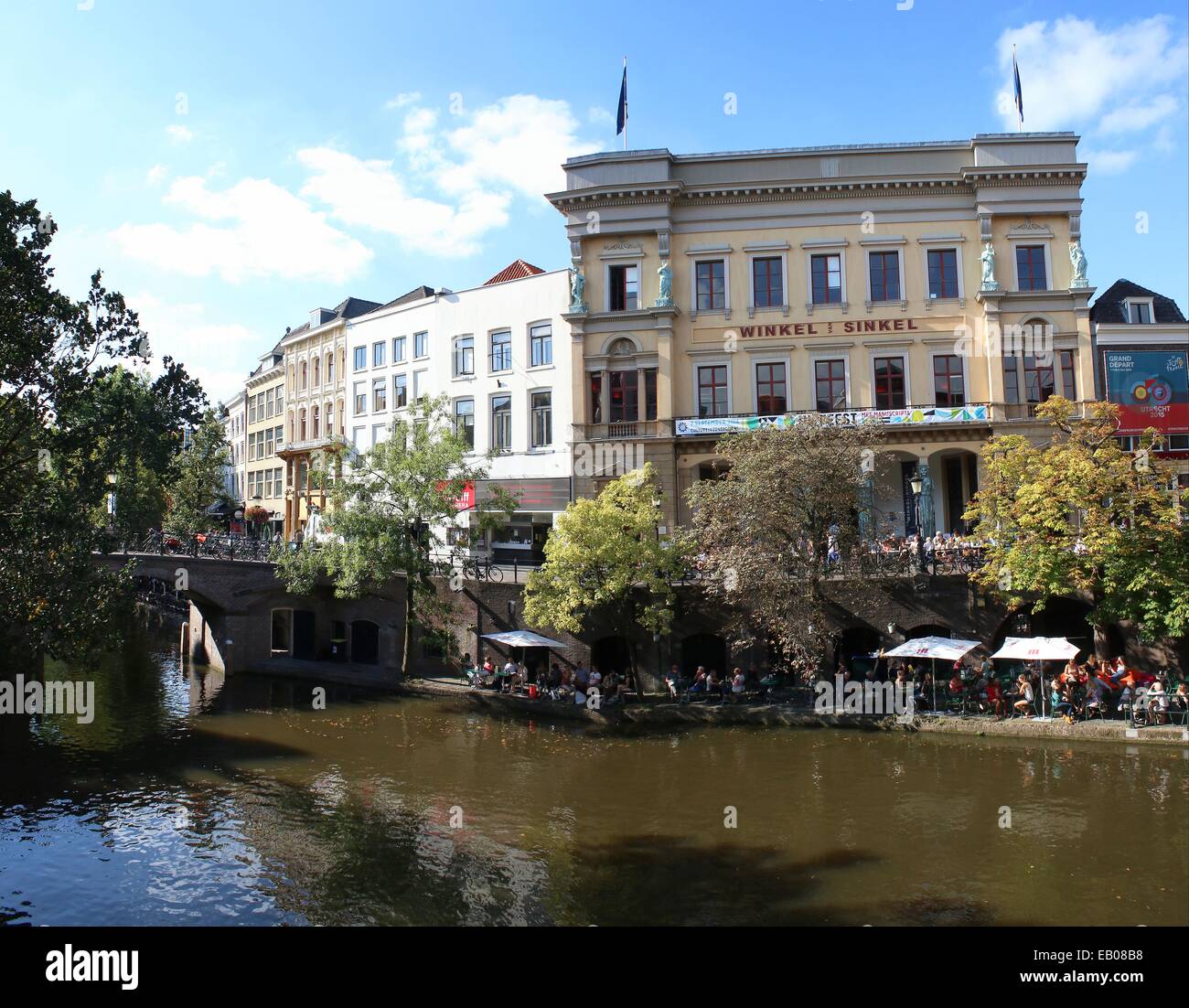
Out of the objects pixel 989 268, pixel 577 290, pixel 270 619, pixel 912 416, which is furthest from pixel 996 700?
pixel 270 619

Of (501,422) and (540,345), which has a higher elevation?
(540,345)

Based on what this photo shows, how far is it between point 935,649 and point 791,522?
18.9ft

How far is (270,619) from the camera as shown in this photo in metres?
40.3

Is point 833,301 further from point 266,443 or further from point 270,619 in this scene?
point 266,443

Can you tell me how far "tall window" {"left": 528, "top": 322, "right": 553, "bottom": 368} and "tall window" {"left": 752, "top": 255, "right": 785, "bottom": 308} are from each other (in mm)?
10261

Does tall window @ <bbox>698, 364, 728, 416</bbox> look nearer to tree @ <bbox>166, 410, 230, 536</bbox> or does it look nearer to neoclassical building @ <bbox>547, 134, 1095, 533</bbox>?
neoclassical building @ <bbox>547, 134, 1095, 533</bbox>

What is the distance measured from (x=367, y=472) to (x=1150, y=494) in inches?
1027

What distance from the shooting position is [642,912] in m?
13.9

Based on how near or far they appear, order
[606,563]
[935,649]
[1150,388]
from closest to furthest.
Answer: [935,649] < [606,563] < [1150,388]

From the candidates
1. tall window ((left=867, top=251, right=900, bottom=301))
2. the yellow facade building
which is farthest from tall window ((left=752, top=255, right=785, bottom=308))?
the yellow facade building

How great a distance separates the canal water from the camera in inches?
559

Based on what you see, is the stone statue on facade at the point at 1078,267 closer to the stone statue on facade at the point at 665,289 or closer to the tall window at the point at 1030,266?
the tall window at the point at 1030,266

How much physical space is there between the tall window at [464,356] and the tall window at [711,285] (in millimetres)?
12708
